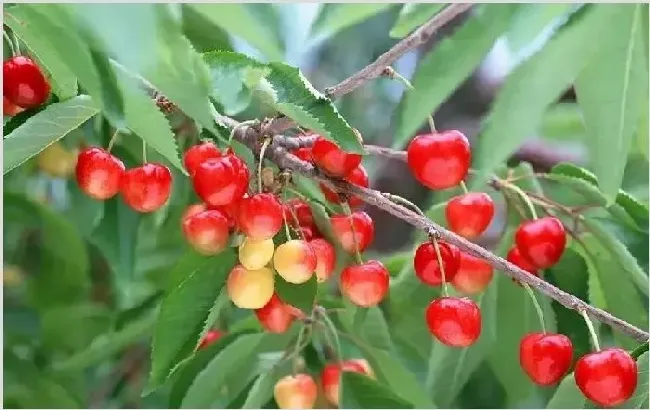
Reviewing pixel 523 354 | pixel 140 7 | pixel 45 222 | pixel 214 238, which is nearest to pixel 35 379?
pixel 45 222

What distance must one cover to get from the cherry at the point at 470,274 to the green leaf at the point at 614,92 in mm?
224

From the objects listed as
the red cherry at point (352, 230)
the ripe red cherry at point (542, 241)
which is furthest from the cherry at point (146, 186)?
the ripe red cherry at point (542, 241)

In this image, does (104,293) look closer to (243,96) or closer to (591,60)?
(243,96)

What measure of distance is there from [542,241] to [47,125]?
0.34 metres

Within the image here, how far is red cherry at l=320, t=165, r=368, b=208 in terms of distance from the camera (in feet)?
1.98

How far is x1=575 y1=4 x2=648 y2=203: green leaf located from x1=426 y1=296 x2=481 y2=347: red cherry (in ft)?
0.53

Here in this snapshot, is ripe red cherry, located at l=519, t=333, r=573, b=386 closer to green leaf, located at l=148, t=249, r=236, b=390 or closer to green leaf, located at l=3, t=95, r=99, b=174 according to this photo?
green leaf, located at l=148, t=249, r=236, b=390

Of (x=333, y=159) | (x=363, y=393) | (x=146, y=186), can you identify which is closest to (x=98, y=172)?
(x=146, y=186)

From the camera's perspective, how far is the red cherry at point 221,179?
0.53 metres

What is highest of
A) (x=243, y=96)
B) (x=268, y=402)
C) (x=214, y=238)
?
(x=243, y=96)

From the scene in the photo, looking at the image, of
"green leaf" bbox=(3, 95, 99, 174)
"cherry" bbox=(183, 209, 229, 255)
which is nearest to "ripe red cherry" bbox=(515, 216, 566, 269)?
"cherry" bbox=(183, 209, 229, 255)

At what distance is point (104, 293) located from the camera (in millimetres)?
1216

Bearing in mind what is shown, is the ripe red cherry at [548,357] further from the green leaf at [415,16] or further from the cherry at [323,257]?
the green leaf at [415,16]

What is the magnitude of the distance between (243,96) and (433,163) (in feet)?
0.46
